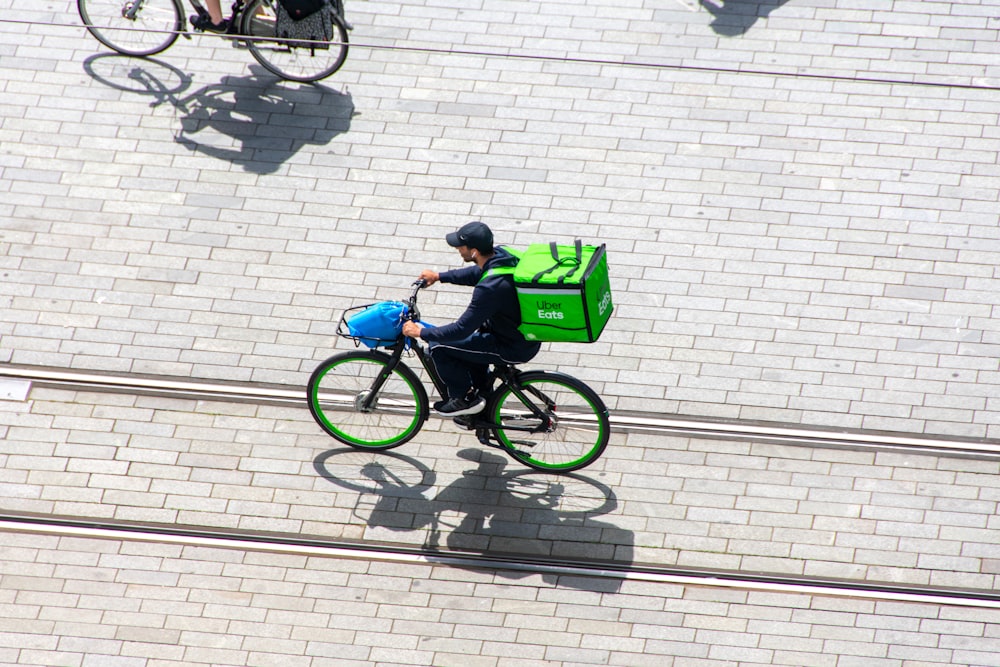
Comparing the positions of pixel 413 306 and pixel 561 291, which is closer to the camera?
pixel 561 291

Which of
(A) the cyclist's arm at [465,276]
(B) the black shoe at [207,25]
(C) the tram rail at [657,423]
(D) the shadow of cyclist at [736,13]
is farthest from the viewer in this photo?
(D) the shadow of cyclist at [736,13]

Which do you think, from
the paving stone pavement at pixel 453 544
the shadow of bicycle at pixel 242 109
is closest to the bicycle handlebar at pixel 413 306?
the paving stone pavement at pixel 453 544

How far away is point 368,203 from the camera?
9.66m

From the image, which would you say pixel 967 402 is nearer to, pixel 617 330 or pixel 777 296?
pixel 777 296

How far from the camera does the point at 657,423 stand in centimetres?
813

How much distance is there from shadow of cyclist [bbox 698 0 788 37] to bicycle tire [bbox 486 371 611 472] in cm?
518

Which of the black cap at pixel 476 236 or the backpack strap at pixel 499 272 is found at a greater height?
the black cap at pixel 476 236

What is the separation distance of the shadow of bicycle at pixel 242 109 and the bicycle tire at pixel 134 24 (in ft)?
0.45

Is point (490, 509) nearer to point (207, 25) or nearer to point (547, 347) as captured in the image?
point (547, 347)

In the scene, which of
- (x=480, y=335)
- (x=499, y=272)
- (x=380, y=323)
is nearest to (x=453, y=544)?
(x=480, y=335)

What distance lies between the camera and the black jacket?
6742 mm

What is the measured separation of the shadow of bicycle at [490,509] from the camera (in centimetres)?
746

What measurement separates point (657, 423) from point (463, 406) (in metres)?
1.54

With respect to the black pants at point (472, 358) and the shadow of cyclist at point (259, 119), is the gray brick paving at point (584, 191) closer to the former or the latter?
the shadow of cyclist at point (259, 119)
